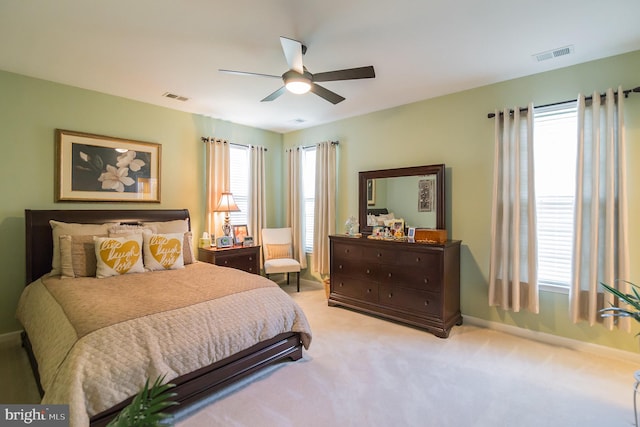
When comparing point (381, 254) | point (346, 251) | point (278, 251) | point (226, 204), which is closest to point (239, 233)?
point (226, 204)

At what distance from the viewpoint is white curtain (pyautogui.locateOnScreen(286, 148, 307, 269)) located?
527 centimetres

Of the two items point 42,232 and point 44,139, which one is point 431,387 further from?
point 44,139

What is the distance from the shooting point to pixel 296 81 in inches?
99.4

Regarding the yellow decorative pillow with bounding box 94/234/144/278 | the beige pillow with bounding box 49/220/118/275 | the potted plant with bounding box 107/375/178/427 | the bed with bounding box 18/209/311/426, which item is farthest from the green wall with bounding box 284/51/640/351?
the potted plant with bounding box 107/375/178/427

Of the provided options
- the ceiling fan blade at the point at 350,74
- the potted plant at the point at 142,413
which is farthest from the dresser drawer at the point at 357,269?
the potted plant at the point at 142,413

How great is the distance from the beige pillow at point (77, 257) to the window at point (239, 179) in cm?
216

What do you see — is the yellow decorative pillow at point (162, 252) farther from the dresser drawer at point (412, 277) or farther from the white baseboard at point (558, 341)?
the white baseboard at point (558, 341)

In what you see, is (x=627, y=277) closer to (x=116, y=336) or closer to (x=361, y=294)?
(x=361, y=294)

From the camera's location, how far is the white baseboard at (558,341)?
109 inches

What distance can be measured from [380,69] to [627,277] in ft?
9.44

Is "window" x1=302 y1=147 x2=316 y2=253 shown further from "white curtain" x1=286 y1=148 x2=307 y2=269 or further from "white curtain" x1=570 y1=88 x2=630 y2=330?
"white curtain" x1=570 y1=88 x2=630 y2=330

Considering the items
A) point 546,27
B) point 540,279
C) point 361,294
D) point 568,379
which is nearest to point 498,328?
point 540,279

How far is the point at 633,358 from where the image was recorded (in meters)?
2.72

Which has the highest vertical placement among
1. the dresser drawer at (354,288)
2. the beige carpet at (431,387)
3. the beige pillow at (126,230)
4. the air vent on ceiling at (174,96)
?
the air vent on ceiling at (174,96)
